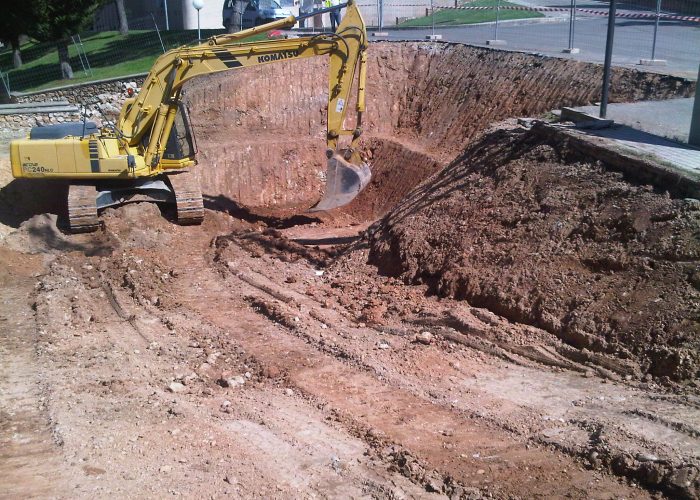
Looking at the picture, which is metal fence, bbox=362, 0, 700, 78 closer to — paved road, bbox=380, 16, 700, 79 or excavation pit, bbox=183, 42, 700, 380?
paved road, bbox=380, 16, 700, 79

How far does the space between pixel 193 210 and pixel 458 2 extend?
21083mm

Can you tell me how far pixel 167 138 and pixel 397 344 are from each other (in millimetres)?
6907

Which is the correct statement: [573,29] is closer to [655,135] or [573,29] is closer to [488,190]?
[655,135]

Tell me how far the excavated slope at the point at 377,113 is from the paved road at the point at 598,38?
5.05ft

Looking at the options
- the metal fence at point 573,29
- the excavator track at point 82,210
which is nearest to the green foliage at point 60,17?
the metal fence at point 573,29

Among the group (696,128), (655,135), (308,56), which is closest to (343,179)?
(308,56)

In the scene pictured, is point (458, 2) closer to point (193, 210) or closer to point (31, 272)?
point (193, 210)

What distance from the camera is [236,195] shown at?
1689 centimetres

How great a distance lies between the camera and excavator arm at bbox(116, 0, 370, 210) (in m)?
12.3

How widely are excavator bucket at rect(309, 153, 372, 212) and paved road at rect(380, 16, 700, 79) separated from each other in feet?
21.6

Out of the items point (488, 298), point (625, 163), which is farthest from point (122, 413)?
point (625, 163)

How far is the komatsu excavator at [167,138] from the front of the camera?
12.4 m

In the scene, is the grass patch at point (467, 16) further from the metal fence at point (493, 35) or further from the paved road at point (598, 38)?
the paved road at point (598, 38)

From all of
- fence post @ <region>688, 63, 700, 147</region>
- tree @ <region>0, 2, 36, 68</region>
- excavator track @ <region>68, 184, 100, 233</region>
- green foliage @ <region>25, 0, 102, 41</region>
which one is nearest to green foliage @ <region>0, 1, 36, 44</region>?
tree @ <region>0, 2, 36, 68</region>
